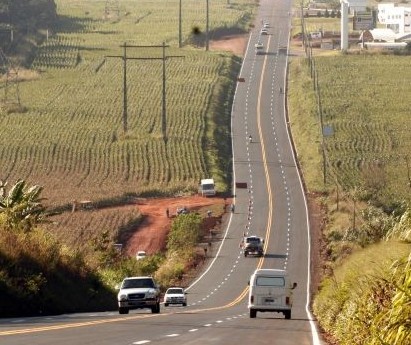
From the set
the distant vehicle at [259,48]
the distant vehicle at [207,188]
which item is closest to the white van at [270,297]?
the distant vehicle at [207,188]

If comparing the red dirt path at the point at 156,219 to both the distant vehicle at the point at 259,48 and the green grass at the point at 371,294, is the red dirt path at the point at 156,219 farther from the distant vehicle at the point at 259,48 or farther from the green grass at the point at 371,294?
the distant vehicle at the point at 259,48

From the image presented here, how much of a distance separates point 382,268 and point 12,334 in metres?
6.74

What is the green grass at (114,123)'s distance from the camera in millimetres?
116438

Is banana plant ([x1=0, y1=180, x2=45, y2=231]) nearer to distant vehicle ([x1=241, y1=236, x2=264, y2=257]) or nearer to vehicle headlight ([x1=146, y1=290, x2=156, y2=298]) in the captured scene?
vehicle headlight ([x1=146, y1=290, x2=156, y2=298])

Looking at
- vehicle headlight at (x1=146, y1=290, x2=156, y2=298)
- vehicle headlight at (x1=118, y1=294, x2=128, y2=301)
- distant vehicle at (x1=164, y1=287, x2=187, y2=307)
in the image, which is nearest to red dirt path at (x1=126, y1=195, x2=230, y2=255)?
distant vehicle at (x1=164, y1=287, x2=187, y2=307)

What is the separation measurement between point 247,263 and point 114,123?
5449 centimetres

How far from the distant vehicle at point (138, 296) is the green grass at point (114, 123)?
56389 mm

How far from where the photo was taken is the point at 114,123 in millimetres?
141250

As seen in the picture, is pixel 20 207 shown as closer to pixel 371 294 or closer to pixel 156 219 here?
pixel 371 294

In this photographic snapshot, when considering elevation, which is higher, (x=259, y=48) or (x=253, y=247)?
(x=259, y=48)

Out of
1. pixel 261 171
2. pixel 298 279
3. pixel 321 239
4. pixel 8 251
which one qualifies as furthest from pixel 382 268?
pixel 261 171

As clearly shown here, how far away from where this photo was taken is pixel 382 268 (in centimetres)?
2408

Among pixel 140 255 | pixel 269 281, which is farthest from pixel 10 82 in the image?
pixel 269 281

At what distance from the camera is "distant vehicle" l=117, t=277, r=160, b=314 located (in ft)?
152
